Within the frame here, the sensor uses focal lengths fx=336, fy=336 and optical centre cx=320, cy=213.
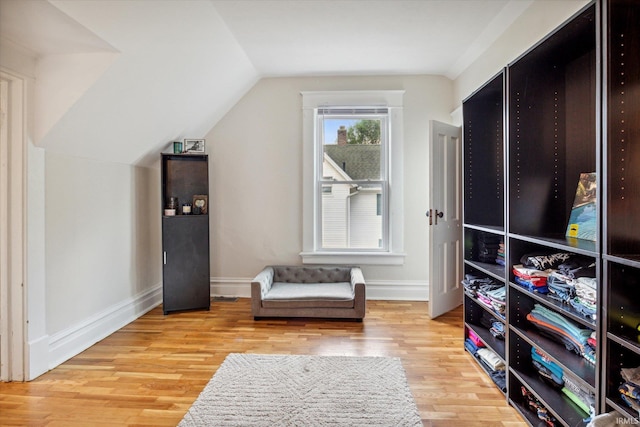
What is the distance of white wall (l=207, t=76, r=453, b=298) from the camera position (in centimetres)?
399

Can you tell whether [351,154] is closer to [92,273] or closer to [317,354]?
[317,354]

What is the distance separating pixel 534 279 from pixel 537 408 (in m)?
0.71

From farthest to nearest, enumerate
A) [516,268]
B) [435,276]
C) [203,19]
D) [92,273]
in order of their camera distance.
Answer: [435,276]
[92,273]
[203,19]
[516,268]

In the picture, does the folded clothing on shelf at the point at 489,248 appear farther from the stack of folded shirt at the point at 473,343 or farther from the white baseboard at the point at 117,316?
the white baseboard at the point at 117,316

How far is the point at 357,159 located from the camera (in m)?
4.10

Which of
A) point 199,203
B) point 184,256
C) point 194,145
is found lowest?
point 184,256

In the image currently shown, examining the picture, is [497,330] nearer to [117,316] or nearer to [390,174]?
[390,174]

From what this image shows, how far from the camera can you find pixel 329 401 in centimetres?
201

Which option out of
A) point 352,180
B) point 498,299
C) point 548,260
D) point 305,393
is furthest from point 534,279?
point 352,180

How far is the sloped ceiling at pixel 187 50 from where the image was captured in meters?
2.08

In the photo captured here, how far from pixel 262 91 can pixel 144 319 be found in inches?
113

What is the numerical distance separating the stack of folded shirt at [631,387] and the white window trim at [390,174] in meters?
2.72

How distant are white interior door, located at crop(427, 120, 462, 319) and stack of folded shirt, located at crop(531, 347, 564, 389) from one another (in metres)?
1.44

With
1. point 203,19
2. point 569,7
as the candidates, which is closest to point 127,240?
point 203,19
